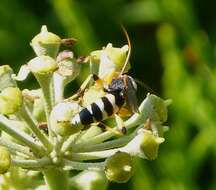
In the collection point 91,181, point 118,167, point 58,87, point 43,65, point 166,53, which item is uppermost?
point 43,65

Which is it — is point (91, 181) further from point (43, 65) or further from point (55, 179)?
point (43, 65)

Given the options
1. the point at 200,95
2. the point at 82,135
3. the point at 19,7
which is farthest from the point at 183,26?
the point at 82,135

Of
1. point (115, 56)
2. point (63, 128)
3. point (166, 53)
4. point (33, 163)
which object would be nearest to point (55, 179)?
point (33, 163)

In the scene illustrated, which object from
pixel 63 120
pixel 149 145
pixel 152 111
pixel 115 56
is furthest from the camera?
pixel 115 56

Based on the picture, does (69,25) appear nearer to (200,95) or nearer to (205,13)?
(200,95)

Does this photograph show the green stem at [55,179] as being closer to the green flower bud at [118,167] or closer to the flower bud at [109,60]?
the green flower bud at [118,167]

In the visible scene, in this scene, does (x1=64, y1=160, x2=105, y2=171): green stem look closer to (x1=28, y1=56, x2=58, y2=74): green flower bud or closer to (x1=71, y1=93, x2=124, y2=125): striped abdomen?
(x1=71, y1=93, x2=124, y2=125): striped abdomen
